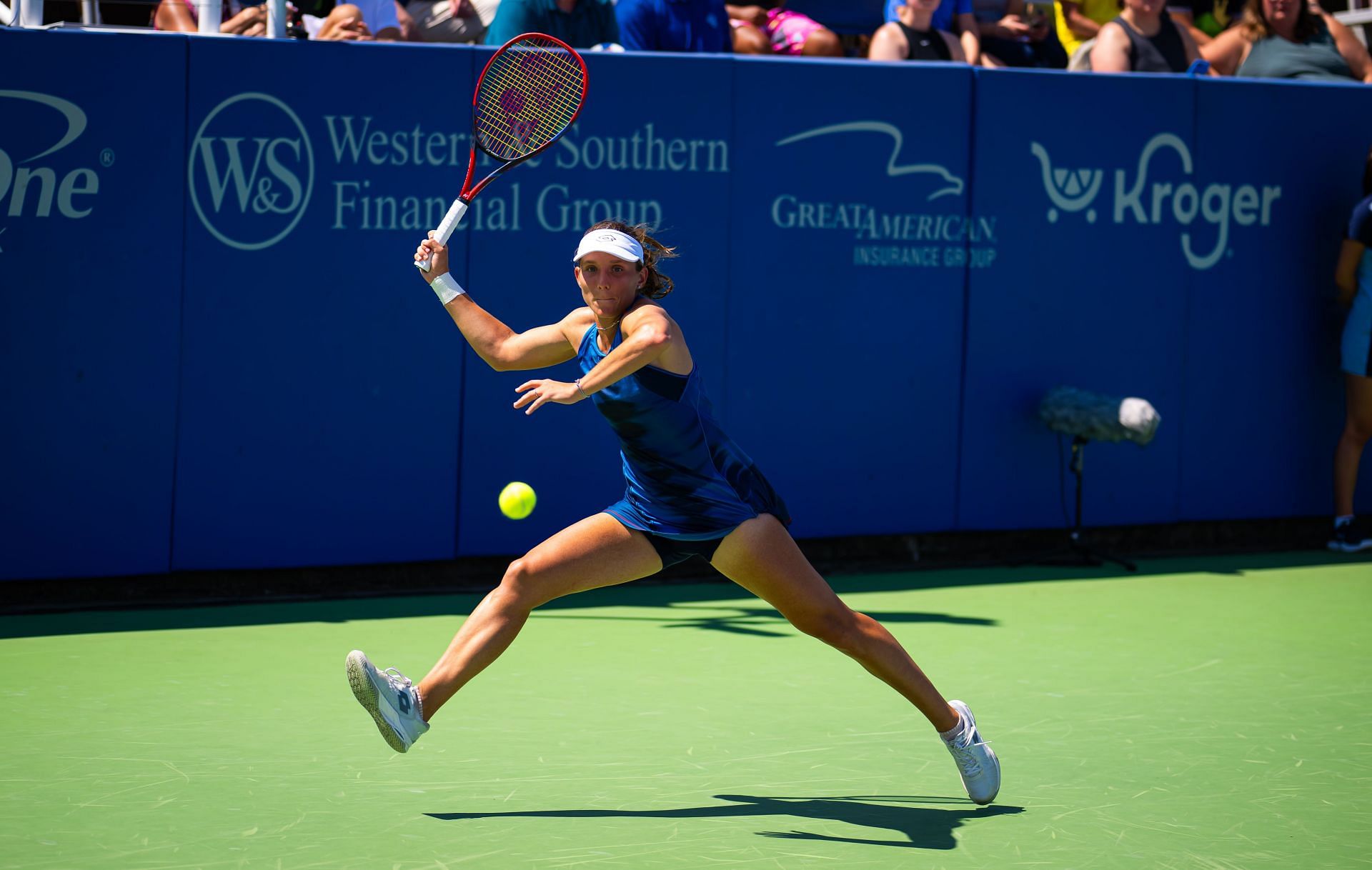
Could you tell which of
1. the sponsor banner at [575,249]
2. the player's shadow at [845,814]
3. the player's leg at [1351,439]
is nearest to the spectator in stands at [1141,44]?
the player's leg at [1351,439]

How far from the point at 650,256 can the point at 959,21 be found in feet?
19.6

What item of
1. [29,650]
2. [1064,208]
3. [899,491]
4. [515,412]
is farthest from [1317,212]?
[29,650]

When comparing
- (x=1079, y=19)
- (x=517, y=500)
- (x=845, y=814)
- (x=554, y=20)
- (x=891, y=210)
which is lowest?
(x=845, y=814)

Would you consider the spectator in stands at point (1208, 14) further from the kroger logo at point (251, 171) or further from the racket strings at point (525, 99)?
the racket strings at point (525, 99)

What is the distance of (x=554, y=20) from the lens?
897cm

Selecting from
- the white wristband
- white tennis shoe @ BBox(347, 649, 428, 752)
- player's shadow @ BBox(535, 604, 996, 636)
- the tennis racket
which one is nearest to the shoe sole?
white tennis shoe @ BBox(347, 649, 428, 752)

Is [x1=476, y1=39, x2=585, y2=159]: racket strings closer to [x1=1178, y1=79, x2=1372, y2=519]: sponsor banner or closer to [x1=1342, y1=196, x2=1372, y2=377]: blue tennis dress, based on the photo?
[x1=1178, y1=79, x2=1372, y2=519]: sponsor banner

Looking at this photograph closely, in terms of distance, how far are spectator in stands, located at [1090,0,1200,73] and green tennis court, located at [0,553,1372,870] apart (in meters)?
3.44

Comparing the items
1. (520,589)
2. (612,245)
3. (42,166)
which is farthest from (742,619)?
(42,166)

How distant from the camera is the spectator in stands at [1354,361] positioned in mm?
9859

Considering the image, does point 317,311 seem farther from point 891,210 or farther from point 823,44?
point 823,44

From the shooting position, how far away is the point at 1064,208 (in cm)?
960

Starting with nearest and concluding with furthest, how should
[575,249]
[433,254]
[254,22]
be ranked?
1. [433,254]
2. [254,22]
3. [575,249]

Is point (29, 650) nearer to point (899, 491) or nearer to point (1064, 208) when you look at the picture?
point (899, 491)
